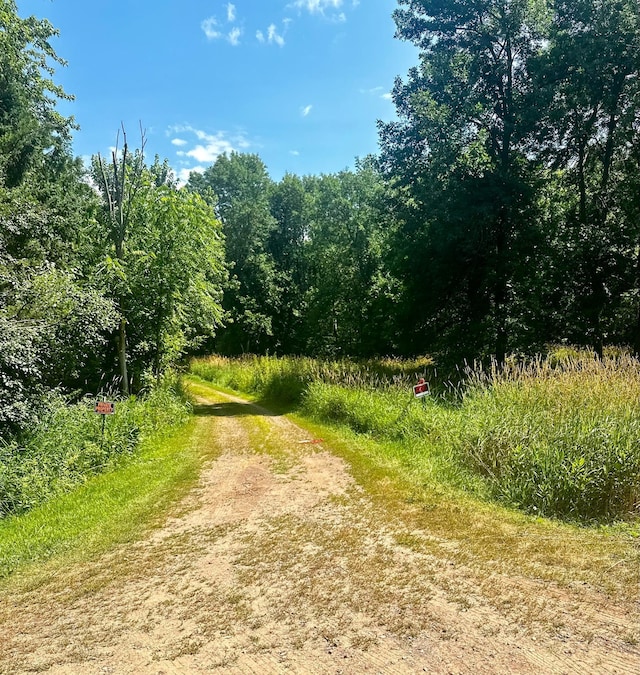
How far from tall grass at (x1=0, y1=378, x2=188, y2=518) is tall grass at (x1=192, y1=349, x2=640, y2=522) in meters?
4.82

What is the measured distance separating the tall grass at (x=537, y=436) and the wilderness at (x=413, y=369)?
3 cm

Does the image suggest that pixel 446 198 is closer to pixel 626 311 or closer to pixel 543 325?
pixel 543 325

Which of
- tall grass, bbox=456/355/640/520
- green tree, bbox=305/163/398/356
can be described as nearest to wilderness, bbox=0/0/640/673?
tall grass, bbox=456/355/640/520

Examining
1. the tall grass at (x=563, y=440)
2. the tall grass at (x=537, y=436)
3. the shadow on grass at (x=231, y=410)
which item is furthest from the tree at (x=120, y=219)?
the tall grass at (x=563, y=440)

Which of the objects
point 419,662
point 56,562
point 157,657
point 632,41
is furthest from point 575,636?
point 632,41

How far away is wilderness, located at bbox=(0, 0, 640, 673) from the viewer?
11.8 ft

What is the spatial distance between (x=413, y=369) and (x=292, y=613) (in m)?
12.3

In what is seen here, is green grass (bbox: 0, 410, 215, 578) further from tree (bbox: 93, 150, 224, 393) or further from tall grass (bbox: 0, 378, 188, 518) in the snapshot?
tree (bbox: 93, 150, 224, 393)

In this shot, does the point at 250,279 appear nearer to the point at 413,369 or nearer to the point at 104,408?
the point at 413,369

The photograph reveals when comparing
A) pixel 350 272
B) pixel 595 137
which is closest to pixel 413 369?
pixel 595 137

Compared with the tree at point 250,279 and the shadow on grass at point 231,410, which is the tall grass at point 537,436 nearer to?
the shadow on grass at point 231,410

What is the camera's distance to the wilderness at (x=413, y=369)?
3.60 meters

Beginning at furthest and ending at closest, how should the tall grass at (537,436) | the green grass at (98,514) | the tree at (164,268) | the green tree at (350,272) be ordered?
the green tree at (350,272), the tree at (164,268), the tall grass at (537,436), the green grass at (98,514)

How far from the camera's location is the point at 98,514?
562cm
